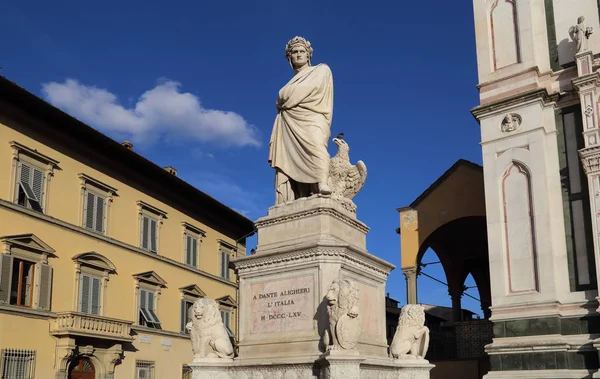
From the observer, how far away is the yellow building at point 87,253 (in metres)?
22.6

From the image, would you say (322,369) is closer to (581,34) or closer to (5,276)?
(581,34)

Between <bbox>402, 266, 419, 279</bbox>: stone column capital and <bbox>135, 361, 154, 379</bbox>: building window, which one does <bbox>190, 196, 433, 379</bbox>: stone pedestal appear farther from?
<bbox>135, 361, 154, 379</bbox>: building window

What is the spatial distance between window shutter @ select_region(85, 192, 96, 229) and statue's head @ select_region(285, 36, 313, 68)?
17.1m

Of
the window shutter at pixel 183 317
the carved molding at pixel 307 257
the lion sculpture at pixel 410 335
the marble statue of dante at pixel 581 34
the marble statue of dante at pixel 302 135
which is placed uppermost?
the marble statue of dante at pixel 581 34

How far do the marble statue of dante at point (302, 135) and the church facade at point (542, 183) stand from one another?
317 inches

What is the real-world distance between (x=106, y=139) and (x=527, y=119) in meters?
16.3

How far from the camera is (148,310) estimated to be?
2917 cm

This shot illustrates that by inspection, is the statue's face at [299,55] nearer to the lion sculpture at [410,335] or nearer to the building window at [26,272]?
the lion sculpture at [410,335]

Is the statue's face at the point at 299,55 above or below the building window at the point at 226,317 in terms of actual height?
above

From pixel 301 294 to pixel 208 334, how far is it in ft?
5.38

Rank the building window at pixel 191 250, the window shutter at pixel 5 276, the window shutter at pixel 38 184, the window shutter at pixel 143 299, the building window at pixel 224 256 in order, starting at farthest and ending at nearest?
the building window at pixel 224 256 → the building window at pixel 191 250 → the window shutter at pixel 143 299 → the window shutter at pixel 38 184 → the window shutter at pixel 5 276

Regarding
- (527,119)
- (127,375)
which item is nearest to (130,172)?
(127,375)

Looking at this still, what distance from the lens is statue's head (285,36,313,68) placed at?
1140 cm

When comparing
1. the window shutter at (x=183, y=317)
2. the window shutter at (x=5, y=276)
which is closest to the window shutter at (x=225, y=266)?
the window shutter at (x=183, y=317)
